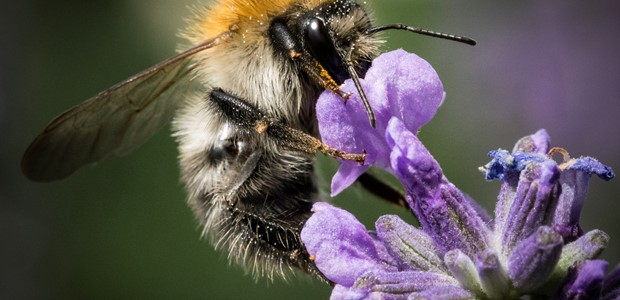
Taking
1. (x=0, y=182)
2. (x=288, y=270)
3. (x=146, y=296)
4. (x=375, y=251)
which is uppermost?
(x=375, y=251)

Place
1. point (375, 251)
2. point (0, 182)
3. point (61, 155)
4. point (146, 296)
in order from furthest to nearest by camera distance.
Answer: point (0, 182), point (146, 296), point (61, 155), point (375, 251)

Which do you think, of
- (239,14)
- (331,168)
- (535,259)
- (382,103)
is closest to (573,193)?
(535,259)

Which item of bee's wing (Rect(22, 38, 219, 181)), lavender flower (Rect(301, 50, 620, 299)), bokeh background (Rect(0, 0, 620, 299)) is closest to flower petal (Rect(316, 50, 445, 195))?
lavender flower (Rect(301, 50, 620, 299))

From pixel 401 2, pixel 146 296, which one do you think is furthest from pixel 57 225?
pixel 401 2

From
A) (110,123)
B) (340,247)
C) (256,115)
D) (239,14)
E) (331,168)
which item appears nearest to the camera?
(340,247)

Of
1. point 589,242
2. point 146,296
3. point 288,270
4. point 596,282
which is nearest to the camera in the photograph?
point 596,282

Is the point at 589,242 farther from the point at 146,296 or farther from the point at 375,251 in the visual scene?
the point at 146,296

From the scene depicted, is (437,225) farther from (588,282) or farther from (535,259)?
(588,282)
